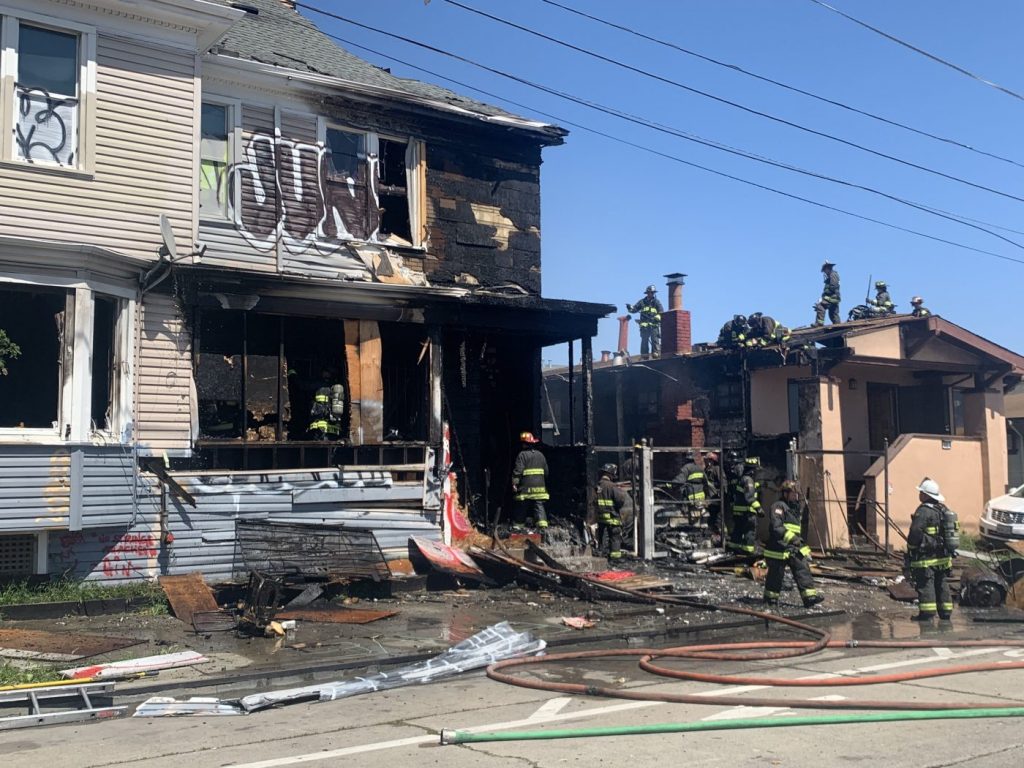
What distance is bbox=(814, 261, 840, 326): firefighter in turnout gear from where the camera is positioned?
76.5 ft

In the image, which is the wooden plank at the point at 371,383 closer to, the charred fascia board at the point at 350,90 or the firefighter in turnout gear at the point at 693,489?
the charred fascia board at the point at 350,90

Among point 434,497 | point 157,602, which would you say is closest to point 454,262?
point 434,497

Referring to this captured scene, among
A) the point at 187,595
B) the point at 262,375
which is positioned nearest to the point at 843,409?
the point at 262,375

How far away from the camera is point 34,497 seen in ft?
33.9

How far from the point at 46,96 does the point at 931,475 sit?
17.5 m

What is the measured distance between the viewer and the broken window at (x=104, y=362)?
451 inches

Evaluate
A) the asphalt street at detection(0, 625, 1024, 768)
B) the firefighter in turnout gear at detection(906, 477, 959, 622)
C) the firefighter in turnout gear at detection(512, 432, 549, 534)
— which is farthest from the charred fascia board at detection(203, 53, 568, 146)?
the asphalt street at detection(0, 625, 1024, 768)

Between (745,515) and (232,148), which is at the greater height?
(232,148)

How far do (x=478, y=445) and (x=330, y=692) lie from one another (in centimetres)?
851

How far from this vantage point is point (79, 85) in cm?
1168

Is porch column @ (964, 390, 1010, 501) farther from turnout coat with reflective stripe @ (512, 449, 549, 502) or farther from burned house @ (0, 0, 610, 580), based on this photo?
turnout coat with reflective stripe @ (512, 449, 549, 502)

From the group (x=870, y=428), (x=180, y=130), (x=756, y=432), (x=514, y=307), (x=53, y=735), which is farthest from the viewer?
(x=870, y=428)

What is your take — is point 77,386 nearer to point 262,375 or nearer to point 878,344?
point 262,375

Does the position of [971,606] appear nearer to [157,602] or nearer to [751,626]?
[751,626]
